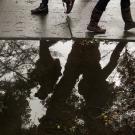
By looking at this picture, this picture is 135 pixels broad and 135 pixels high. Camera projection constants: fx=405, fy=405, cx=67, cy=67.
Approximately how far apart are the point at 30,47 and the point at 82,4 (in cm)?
230

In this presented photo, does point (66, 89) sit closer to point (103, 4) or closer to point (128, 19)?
point (103, 4)

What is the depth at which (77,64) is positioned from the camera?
6.00 metres

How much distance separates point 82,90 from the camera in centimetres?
533

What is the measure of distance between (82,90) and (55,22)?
7.63 ft

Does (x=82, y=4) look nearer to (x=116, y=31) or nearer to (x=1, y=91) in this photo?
(x=116, y=31)

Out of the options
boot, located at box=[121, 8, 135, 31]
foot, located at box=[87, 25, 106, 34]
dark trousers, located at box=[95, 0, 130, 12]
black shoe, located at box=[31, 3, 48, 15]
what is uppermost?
dark trousers, located at box=[95, 0, 130, 12]

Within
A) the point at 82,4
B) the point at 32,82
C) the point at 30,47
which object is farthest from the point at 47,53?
the point at 82,4

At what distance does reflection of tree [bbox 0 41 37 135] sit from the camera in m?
4.56

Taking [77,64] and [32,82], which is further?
[77,64]

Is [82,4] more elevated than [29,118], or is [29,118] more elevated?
[29,118]

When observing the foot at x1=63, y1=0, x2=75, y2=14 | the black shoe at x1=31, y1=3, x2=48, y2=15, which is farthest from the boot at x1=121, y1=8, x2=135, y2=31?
the black shoe at x1=31, y1=3, x2=48, y2=15

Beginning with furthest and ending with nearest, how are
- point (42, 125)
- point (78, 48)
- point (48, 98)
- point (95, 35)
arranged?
point (95, 35), point (78, 48), point (48, 98), point (42, 125)

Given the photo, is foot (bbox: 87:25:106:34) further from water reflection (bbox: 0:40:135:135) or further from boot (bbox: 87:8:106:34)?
water reflection (bbox: 0:40:135:135)

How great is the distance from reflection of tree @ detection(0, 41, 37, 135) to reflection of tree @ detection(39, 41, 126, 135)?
30 centimetres
